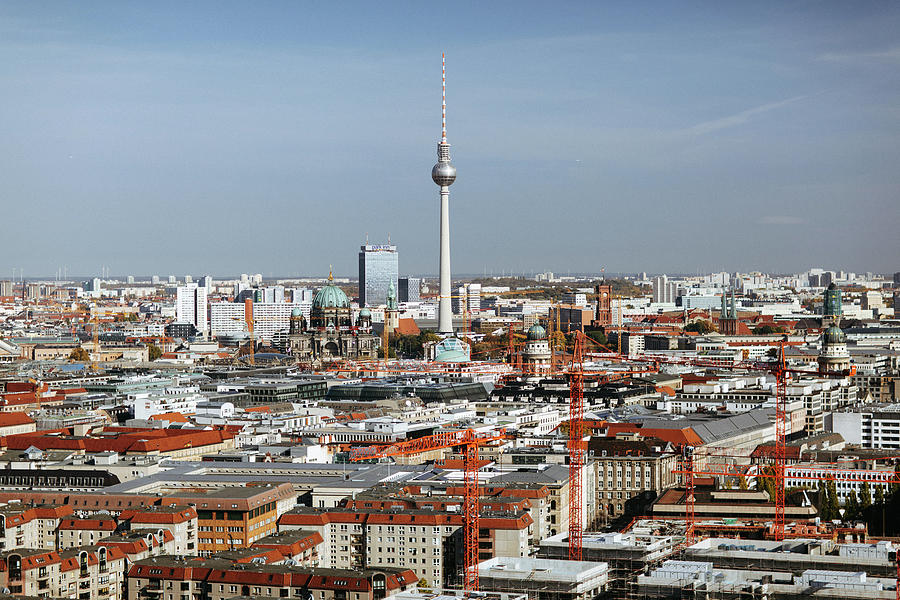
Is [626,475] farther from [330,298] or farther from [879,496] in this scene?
[330,298]

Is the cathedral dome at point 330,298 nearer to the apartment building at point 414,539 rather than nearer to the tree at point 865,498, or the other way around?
the tree at point 865,498

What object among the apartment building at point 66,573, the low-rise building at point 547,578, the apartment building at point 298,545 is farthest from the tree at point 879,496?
the apartment building at point 66,573

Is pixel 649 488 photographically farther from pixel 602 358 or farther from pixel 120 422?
pixel 602 358

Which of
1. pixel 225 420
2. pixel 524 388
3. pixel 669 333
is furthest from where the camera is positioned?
pixel 669 333

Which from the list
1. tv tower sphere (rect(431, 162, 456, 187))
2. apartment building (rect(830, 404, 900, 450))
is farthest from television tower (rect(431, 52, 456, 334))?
apartment building (rect(830, 404, 900, 450))

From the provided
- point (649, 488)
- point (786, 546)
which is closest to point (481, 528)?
point (786, 546)

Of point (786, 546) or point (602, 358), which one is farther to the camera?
point (602, 358)

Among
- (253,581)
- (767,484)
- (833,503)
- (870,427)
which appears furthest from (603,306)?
(253,581)

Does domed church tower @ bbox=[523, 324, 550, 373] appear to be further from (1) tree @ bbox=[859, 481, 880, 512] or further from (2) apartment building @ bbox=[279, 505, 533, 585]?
(2) apartment building @ bbox=[279, 505, 533, 585]
